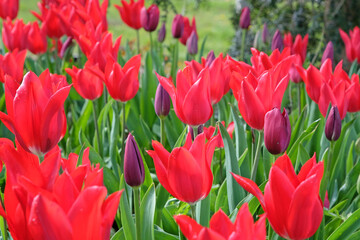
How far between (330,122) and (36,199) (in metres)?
0.93

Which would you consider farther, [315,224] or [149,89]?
[149,89]

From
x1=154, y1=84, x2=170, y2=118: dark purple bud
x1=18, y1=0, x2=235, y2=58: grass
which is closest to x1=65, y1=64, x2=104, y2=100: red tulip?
x1=154, y1=84, x2=170, y2=118: dark purple bud

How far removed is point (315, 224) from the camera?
0.87 metres

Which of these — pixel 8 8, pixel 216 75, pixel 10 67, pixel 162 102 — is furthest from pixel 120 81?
pixel 8 8

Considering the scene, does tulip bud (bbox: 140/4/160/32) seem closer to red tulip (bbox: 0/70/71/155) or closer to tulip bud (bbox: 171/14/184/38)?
tulip bud (bbox: 171/14/184/38)

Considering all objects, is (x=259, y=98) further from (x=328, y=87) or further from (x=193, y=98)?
(x=328, y=87)

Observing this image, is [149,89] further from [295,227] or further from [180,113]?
[295,227]

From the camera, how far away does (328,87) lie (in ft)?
4.93

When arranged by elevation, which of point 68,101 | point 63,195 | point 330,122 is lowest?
point 68,101

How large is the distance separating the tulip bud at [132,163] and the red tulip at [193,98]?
0.26m

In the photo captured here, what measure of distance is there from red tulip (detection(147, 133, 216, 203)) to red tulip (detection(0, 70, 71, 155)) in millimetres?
238

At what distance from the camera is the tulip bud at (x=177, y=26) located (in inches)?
105

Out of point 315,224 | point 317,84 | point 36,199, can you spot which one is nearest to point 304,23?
point 317,84

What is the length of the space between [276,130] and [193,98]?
224mm
